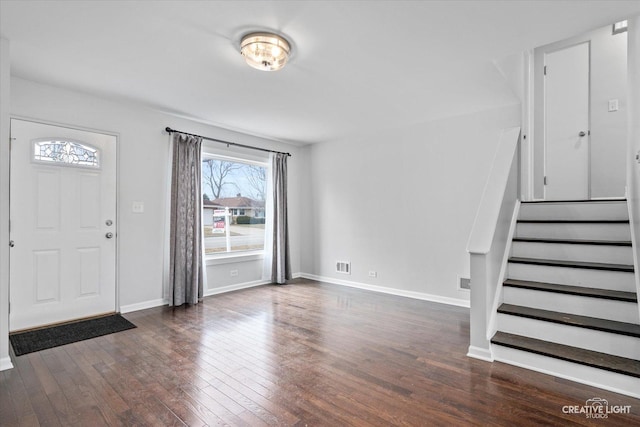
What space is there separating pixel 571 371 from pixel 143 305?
427 centimetres

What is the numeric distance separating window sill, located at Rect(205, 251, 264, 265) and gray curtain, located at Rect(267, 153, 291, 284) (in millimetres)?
250

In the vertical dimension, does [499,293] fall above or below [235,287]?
above

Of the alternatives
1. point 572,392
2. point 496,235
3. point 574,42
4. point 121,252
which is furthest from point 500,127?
point 121,252

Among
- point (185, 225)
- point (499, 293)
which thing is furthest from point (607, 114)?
point (185, 225)

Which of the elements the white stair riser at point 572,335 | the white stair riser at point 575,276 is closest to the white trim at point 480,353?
the white stair riser at point 572,335

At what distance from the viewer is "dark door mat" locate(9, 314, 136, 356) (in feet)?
9.25

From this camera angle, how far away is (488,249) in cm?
248

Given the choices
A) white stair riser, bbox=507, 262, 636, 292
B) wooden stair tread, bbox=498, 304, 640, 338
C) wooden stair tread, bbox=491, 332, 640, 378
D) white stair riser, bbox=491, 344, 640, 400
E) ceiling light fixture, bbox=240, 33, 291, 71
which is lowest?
white stair riser, bbox=491, 344, 640, 400

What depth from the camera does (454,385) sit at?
2164mm

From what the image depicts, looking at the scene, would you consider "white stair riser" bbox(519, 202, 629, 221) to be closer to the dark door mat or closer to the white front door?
the dark door mat

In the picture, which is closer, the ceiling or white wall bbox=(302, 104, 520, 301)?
the ceiling

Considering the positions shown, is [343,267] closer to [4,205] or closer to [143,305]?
[143,305]

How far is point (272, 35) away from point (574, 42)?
12.9 feet

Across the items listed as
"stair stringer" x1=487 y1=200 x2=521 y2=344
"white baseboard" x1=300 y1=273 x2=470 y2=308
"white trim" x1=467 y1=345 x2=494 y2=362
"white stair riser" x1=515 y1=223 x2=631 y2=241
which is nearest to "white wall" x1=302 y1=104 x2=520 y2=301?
"white baseboard" x1=300 y1=273 x2=470 y2=308
